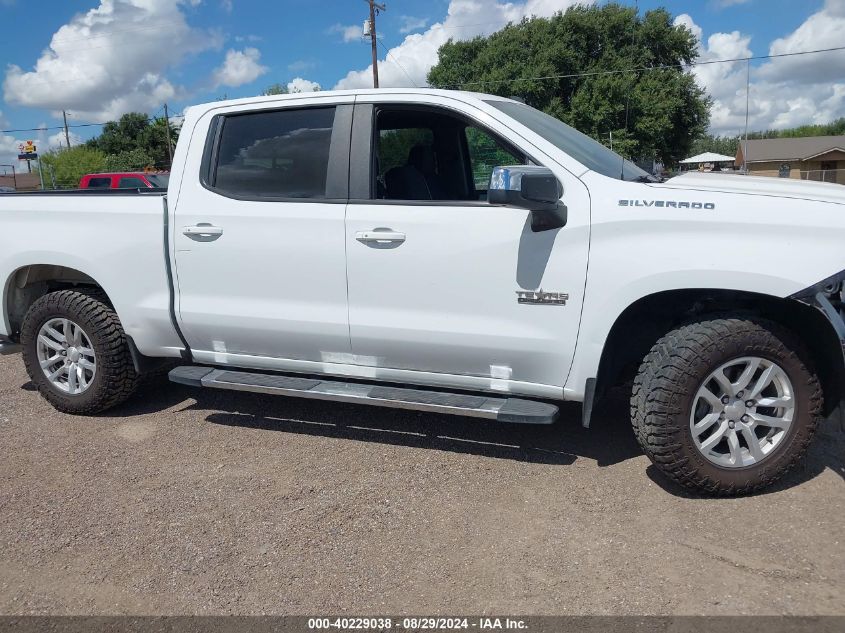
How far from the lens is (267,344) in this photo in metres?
4.14

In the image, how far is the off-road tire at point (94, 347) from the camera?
179 inches

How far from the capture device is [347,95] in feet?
13.1

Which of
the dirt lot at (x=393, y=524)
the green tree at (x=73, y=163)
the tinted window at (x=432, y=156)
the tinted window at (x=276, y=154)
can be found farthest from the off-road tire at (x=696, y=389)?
the green tree at (x=73, y=163)

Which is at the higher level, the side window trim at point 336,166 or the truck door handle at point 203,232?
the side window trim at point 336,166

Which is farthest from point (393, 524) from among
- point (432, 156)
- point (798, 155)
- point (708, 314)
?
point (798, 155)

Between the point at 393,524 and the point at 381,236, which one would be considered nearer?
the point at 393,524

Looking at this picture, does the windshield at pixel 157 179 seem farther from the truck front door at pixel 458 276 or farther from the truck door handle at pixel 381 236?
the truck door handle at pixel 381 236

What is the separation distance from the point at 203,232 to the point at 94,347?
3.99ft

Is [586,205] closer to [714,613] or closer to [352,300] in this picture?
[352,300]

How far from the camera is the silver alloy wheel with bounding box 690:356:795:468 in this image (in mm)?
3266

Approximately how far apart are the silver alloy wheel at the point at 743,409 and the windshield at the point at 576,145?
1.08 metres

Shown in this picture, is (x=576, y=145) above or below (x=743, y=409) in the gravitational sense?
Answer: above

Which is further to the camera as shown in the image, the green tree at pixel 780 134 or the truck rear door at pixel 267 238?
the green tree at pixel 780 134

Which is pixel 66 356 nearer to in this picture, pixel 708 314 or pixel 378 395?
pixel 378 395
